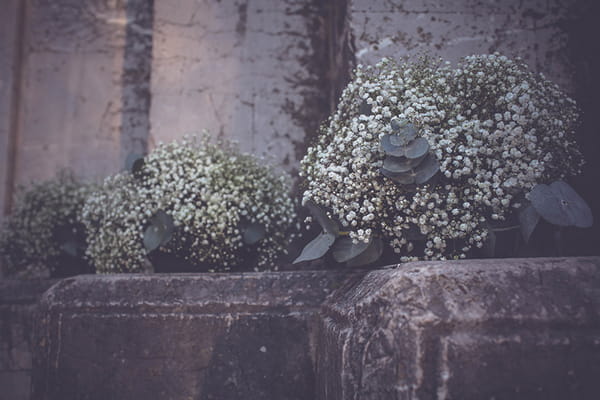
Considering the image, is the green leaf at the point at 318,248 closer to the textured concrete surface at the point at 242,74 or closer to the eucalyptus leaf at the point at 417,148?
the eucalyptus leaf at the point at 417,148

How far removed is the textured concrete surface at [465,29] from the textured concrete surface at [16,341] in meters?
1.98

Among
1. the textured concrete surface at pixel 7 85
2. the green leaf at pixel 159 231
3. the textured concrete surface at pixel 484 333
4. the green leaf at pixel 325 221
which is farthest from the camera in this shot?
the textured concrete surface at pixel 7 85

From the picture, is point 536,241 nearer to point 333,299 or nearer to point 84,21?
point 333,299

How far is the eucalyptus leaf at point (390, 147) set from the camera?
1397 mm

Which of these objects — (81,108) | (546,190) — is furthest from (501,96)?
(81,108)

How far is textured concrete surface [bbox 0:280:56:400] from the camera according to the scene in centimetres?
234

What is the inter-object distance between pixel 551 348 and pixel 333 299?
0.67m

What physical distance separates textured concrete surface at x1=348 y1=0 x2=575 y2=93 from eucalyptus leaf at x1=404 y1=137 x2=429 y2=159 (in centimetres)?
94

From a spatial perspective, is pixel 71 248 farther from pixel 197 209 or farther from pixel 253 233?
pixel 253 233

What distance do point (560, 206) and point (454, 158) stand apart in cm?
31

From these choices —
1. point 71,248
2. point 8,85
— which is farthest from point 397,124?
point 8,85

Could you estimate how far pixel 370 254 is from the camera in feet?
4.90

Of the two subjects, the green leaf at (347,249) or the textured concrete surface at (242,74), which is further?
the textured concrete surface at (242,74)

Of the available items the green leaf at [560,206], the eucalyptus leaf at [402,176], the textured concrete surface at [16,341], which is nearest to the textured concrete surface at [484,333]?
the green leaf at [560,206]
